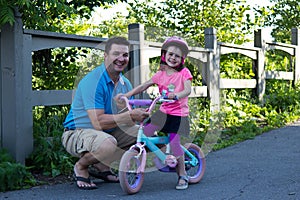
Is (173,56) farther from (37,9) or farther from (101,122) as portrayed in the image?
(37,9)

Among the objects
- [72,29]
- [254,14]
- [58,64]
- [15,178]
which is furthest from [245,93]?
[15,178]

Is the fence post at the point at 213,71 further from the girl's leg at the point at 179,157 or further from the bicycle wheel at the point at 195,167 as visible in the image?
the girl's leg at the point at 179,157

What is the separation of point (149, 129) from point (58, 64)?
2.70m

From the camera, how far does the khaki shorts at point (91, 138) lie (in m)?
4.82

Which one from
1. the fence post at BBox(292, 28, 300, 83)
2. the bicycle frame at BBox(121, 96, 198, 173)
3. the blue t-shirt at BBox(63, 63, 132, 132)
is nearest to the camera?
the bicycle frame at BBox(121, 96, 198, 173)

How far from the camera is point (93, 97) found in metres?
4.89

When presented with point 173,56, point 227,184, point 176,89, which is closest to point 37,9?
point 173,56

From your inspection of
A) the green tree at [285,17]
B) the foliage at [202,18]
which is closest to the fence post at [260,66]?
the foliage at [202,18]

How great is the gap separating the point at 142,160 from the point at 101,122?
0.50 meters

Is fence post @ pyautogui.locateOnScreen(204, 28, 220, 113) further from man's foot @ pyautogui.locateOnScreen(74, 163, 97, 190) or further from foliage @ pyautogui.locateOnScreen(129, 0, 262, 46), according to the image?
man's foot @ pyautogui.locateOnScreen(74, 163, 97, 190)

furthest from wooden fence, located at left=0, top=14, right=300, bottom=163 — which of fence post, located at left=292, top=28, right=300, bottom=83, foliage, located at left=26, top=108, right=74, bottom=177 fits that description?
fence post, located at left=292, top=28, right=300, bottom=83

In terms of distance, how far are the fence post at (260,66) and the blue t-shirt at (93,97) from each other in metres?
6.13

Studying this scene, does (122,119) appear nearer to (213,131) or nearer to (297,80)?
(213,131)

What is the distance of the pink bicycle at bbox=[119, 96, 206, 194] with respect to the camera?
461 cm
